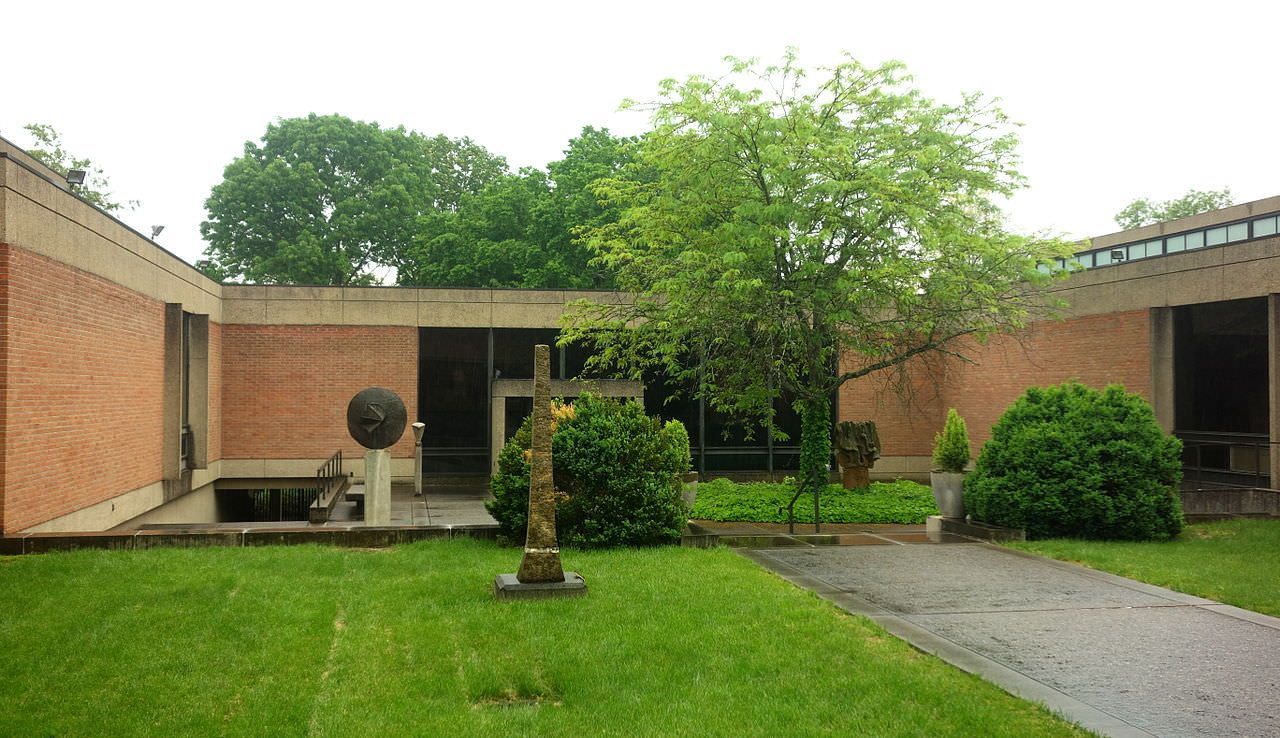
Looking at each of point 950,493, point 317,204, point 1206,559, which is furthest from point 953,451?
point 317,204

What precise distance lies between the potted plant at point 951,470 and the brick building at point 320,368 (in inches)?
173

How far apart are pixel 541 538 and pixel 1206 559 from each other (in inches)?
320

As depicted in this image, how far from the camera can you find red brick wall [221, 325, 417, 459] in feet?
71.1

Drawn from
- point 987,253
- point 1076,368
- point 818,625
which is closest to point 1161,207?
point 1076,368

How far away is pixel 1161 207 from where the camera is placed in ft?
197

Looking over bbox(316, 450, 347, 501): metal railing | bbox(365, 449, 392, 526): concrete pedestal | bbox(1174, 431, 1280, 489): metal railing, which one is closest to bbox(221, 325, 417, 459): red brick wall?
bbox(316, 450, 347, 501): metal railing

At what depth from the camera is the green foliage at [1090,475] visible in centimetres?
1316

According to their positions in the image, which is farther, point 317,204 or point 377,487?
point 317,204

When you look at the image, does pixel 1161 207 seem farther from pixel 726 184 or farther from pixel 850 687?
pixel 850 687

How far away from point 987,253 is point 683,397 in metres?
9.19

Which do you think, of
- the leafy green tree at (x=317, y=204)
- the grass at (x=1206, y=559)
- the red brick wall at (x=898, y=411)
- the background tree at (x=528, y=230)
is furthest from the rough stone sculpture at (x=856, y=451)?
the leafy green tree at (x=317, y=204)

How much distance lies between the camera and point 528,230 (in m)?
39.6

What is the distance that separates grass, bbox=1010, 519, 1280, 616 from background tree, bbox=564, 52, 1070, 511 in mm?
5452

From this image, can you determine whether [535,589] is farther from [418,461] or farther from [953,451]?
[418,461]
